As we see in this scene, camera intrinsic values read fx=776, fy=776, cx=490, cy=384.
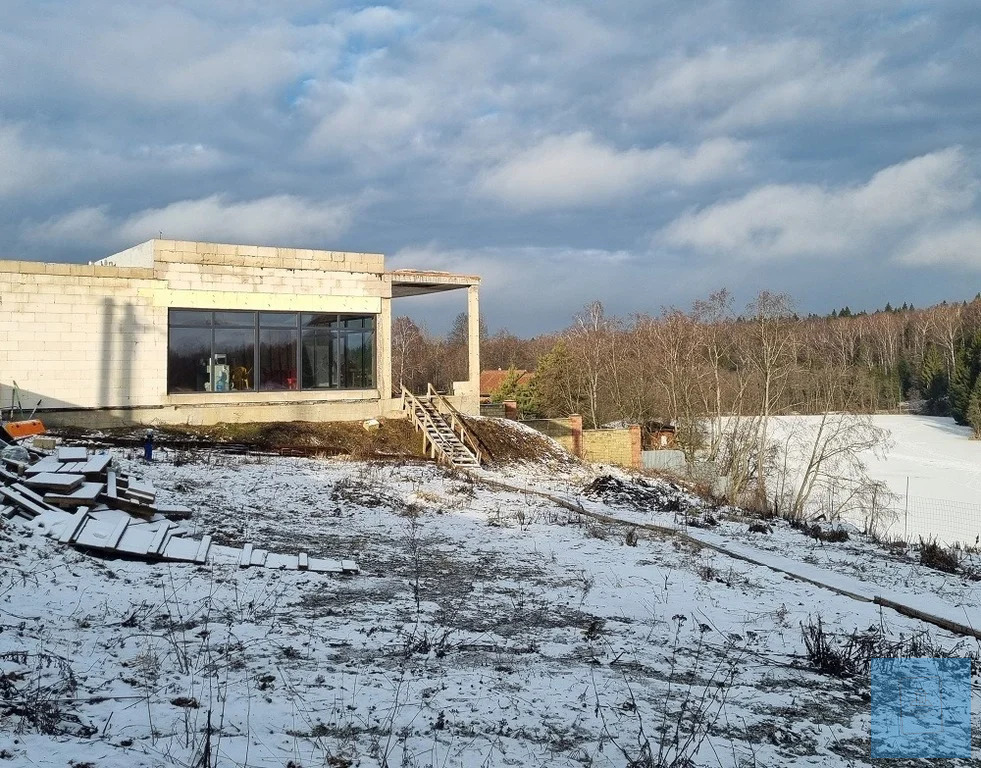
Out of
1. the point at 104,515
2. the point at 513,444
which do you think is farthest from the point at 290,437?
the point at 104,515

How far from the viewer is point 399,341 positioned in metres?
59.1

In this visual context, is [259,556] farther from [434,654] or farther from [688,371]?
[688,371]

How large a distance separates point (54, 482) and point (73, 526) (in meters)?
1.47

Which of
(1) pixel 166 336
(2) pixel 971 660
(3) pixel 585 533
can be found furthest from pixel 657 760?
(1) pixel 166 336

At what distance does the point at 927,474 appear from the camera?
4947 cm

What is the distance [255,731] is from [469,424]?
71.5ft

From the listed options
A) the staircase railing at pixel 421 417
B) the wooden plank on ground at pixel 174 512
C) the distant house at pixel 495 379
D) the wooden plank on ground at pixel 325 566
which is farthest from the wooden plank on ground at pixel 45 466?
the distant house at pixel 495 379

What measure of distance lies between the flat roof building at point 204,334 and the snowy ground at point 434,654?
39.9ft

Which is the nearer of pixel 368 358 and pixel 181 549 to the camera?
pixel 181 549

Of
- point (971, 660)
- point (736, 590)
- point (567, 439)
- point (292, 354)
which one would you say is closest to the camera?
point (971, 660)

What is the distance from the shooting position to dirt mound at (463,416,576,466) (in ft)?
83.4

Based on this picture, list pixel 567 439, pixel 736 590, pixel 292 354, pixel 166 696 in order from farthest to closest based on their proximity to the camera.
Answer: pixel 567 439 → pixel 292 354 → pixel 736 590 → pixel 166 696

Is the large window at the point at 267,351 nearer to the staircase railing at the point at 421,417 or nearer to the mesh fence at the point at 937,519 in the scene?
the staircase railing at the point at 421,417

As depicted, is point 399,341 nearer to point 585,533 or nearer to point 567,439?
point 567,439
